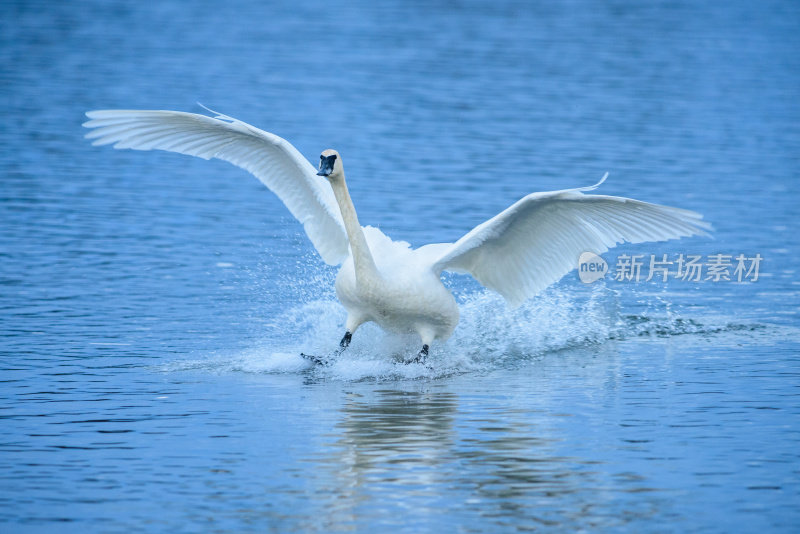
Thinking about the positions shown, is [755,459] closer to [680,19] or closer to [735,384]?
[735,384]

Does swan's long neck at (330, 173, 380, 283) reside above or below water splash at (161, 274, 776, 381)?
above

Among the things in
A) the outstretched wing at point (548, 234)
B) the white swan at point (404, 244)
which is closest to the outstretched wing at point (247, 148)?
the white swan at point (404, 244)

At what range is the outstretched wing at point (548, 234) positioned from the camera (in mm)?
11242

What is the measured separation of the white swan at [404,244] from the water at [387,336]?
61 cm

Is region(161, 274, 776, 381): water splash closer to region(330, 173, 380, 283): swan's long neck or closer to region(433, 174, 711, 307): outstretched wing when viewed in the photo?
region(433, 174, 711, 307): outstretched wing

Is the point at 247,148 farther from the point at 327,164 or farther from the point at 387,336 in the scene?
the point at 387,336

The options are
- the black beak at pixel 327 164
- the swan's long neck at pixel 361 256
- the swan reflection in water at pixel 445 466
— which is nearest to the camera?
the swan reflection in water at pixel 445 466

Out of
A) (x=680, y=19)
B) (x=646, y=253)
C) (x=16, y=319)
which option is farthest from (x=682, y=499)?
(x=680, y=19)

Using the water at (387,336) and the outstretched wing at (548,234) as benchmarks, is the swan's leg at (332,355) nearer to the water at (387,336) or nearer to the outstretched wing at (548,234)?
the water at (387,336)

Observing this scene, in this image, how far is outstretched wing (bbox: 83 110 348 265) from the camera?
1222 centimetres

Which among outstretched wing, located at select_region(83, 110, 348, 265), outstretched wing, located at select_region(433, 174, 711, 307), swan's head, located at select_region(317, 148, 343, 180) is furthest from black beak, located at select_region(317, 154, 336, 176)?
outstretched wing, located at select_region(433, 174, 711, 307)

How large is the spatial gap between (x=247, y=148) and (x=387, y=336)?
2.17 metres

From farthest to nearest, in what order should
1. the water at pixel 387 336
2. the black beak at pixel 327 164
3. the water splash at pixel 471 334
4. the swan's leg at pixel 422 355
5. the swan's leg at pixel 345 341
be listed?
1. the swan's leg at pixel 345 341
2. the swan's leg at pixel 422 355
3. the water splash at pixel 471 334
4. the black beak at pixel 327 164
5. the water at pixel 387 336

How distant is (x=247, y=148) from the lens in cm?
1280
